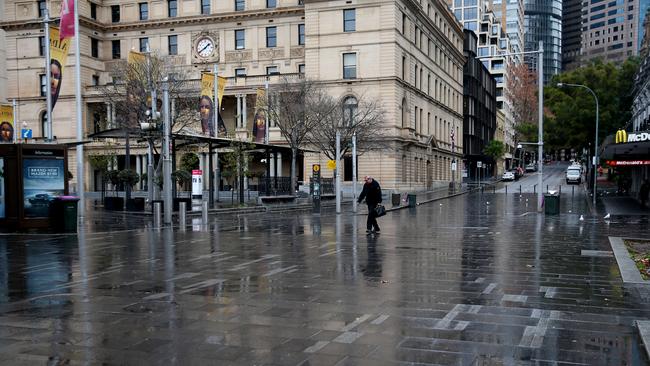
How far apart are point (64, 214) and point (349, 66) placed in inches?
1626

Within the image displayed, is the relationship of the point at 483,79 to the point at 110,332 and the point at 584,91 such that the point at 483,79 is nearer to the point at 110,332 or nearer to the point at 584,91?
the point at 584,91

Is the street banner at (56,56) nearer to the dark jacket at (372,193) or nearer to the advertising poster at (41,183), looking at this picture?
the advertising poster at (41,183)

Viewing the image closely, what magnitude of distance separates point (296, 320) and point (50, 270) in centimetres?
591

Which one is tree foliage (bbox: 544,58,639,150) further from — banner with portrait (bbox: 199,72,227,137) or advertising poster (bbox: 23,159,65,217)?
advertising poster (bbox: 23,159,65,217)

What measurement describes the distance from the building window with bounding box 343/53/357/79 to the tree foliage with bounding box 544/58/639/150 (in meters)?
17.5

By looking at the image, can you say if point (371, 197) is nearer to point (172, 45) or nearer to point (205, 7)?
point (205, 7)

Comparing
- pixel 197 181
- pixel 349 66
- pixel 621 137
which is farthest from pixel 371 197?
pixel 349 66

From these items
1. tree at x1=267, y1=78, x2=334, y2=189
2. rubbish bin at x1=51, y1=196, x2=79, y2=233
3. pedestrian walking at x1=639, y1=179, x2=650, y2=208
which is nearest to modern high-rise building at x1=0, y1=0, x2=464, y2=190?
tree at x1=267, y1=78, x2=334, y2=189

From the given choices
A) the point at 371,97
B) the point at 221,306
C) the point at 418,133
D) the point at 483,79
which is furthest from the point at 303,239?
the point at 483,79

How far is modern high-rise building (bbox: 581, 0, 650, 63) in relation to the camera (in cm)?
17762

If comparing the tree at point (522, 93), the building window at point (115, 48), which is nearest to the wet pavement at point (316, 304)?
the building window at point (115, 48)

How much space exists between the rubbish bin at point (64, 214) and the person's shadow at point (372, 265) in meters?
8.91

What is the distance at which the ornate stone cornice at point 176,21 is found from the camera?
198ft

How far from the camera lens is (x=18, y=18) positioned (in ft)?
205
